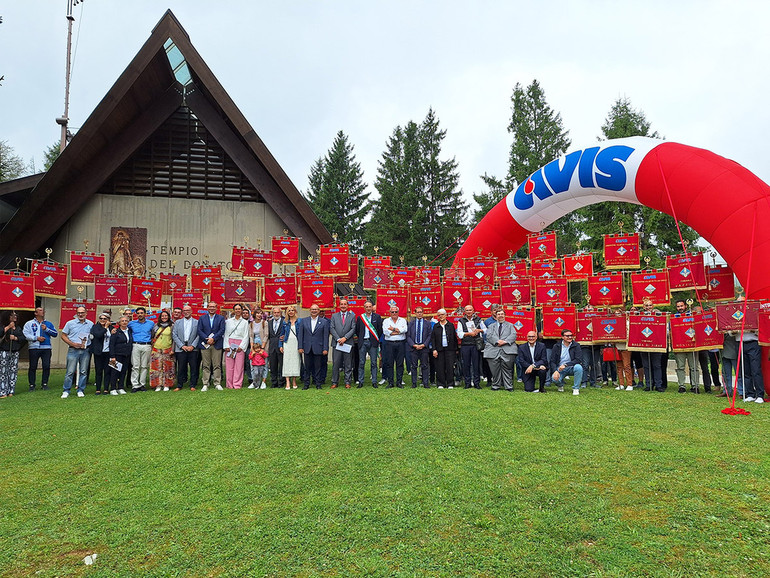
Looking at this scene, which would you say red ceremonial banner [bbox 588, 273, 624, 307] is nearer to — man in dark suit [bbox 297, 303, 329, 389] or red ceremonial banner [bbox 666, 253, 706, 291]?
red ceremonial banner [bbox 666, 253, 706, 291]

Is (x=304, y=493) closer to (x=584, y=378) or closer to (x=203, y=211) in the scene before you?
(x=584, y=378)

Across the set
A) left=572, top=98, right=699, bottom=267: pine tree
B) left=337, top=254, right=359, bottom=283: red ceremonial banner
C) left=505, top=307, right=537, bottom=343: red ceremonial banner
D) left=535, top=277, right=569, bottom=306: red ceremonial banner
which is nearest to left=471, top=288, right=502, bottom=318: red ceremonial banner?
left=505, top=307, right=537, bottom=343: red ceremonial banner

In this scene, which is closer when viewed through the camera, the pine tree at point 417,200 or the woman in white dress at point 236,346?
the woman in white dress at point 236,346

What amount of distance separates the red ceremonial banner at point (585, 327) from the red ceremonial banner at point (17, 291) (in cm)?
1122

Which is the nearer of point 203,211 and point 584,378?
point 584,378

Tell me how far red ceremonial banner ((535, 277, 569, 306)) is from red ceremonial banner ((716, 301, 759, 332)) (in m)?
2.80

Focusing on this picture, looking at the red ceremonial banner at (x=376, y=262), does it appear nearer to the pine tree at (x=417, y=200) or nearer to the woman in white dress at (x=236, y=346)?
the woman in white dress at (x=236, y=346)

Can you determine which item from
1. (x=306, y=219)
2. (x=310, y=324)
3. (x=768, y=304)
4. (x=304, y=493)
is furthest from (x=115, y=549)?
(x=306, y=219)

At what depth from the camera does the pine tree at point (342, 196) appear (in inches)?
1427

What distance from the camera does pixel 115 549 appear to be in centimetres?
308

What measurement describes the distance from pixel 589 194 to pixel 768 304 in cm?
410

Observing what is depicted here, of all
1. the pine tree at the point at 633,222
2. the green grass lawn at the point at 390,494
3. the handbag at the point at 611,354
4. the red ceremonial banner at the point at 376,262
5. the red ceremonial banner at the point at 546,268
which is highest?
the pine tree at the point at 633,222

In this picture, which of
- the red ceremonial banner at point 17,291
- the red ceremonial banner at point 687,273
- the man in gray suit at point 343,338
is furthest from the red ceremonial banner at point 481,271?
the red ceremonial banner at point 17,291

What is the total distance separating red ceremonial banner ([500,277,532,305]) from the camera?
1048cm
